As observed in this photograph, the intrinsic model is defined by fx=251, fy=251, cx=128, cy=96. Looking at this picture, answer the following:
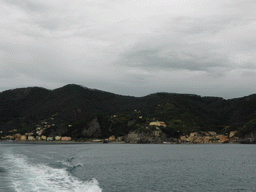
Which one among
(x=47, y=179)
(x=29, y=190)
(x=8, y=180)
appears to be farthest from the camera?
(x=47, y=179)

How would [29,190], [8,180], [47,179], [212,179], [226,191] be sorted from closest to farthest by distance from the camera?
[29,190] < [226,191] < [8,180] < [47,179] < [212,179]

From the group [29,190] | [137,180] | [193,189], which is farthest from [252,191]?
[29,190]

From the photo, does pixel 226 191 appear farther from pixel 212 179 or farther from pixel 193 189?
pixel 212 179

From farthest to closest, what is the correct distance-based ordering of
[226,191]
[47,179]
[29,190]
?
[47,179], [226,191], [29,190]

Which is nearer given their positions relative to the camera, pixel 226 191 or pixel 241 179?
pixel 226 191

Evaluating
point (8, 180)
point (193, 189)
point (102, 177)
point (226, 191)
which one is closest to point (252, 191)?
point (226, 191)

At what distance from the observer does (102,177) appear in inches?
2522

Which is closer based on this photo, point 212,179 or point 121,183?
point 121,183

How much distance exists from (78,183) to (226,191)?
31.0m

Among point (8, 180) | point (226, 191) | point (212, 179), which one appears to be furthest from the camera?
point (212, 179)

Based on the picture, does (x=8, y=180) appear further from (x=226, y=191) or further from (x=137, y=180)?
(x=226, y=191)

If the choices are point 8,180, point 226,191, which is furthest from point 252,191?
point 8,180

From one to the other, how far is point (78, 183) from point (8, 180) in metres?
14.9

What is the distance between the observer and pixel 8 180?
53875 mm
